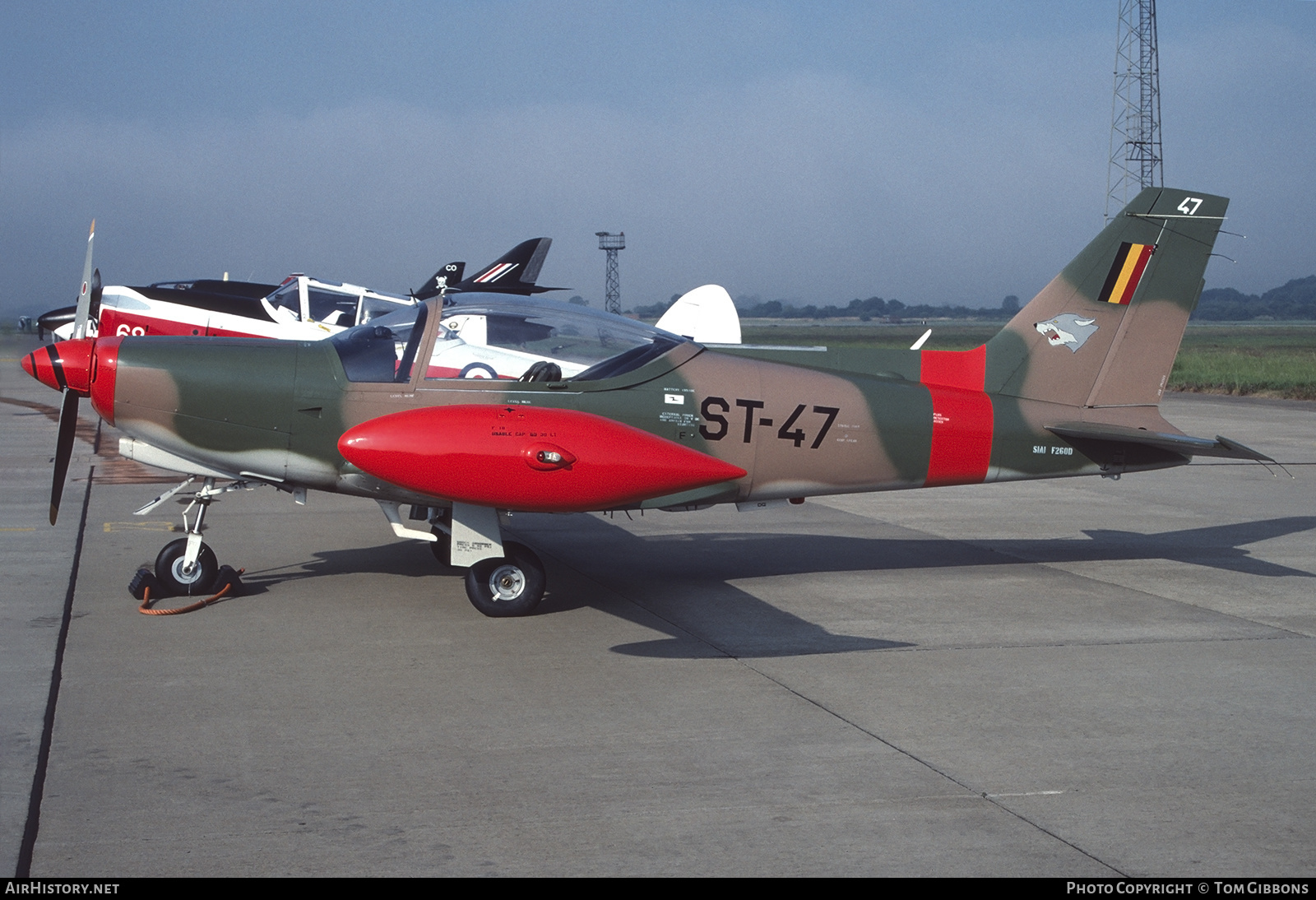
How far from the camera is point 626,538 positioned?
10.8 metres

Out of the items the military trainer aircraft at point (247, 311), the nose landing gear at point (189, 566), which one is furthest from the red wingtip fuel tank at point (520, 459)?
the military trainer aircraft at point (247, 311)

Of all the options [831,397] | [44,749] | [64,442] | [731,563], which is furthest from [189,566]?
[831,397]

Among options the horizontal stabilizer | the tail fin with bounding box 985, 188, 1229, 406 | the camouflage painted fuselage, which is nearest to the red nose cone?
the camouflage painted fuselage

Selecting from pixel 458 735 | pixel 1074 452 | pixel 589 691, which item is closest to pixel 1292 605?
pixel 1074 452

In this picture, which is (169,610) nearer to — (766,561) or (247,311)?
(766,561)

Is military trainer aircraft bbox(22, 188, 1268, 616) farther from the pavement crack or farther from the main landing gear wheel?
the pavement crack

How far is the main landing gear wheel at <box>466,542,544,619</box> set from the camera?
7664 mm

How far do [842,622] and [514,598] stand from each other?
6.97 feet

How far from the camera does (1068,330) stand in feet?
30.6

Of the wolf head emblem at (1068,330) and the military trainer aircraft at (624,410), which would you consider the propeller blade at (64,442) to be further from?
the wolf head emblem at (1068,330)

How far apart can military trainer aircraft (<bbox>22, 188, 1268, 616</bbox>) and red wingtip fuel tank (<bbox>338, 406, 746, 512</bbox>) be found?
0.04 ft

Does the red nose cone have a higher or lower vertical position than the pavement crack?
higher

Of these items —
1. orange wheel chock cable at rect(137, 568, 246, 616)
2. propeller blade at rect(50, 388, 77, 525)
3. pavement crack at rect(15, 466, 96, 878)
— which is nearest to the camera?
pavement crack at rect(15, 466, 96, 878)

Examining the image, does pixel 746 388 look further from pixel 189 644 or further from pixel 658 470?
pixel 189 644
